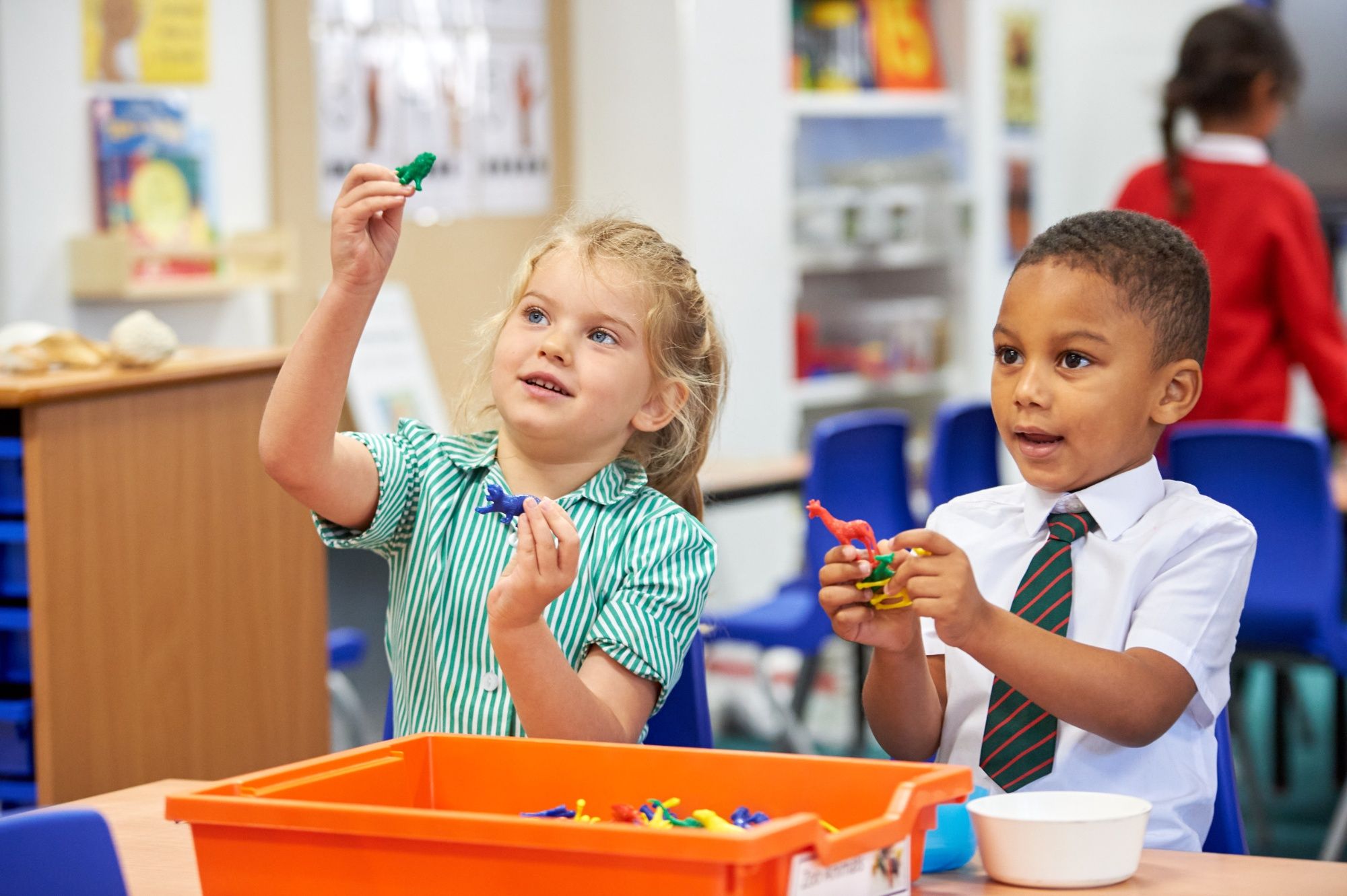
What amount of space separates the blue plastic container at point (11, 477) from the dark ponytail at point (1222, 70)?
91.6 inches

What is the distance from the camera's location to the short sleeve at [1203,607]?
1424 mm

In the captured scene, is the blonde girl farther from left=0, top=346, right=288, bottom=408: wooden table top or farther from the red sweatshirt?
the red sweatshirt

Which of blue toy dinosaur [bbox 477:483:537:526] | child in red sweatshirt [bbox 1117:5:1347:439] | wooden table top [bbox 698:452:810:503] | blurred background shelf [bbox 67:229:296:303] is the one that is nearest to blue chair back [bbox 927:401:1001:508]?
wooden table top [bbox 698:452:810:503]

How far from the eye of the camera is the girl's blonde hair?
5.33 feet

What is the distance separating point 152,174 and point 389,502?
6.69ft

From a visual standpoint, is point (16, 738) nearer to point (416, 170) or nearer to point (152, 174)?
point (416, 170)

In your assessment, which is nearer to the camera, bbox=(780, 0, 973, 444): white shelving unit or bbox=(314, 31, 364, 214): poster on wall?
bbox=(314, 31, 364, 214): poster on wall

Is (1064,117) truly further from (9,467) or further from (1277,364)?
→ (9,467)

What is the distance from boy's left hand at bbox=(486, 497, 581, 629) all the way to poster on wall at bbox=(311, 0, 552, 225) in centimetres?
273

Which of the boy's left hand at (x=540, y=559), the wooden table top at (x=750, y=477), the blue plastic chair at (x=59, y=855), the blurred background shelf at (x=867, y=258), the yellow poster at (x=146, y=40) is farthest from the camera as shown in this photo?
the blurred background shelf at (x=867, y=258)

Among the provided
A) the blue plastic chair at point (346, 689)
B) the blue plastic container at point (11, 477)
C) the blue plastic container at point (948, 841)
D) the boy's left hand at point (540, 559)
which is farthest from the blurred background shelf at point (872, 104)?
the blue plastic container at point (948, 841)

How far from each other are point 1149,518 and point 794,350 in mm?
3419

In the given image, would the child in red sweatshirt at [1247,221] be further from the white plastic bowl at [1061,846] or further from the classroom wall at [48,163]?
the white plastic bowl at [1061,846]

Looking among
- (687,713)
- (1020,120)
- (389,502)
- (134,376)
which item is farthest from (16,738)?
(1020,120)
